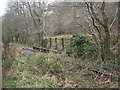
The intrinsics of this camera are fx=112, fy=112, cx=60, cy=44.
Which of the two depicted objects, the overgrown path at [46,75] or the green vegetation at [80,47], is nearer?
the overgrown path at [46,75]

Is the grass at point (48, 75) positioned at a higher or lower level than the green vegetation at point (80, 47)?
lower

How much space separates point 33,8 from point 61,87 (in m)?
13.2

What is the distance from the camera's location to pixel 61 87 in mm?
4078

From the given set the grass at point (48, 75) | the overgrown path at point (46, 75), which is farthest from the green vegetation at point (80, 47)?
the overgrown path at point (46, 75)

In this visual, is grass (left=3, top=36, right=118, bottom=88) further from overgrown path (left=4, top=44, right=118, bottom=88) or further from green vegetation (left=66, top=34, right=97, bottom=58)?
green vegetation (left=66, top=34, right=97, bottom=58)

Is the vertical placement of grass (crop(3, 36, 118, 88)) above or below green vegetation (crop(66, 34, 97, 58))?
below

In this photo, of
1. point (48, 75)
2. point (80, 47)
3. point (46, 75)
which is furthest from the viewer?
point (80, 47)

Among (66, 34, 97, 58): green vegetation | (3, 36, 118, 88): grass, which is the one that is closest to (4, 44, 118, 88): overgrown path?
(3, 36, 118, 88): grass

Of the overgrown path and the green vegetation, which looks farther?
the green vegetation

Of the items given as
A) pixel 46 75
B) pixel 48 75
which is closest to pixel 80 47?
pixel 48 75

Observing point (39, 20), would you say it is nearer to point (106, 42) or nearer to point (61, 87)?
point (106, 42)

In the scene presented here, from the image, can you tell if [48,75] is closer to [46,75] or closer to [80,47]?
[46,75]

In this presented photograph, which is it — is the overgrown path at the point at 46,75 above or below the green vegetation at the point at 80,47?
below

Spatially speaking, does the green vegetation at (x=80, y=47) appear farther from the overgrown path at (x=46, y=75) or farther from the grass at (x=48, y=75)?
the overgrown path at (x=46, y=75)
